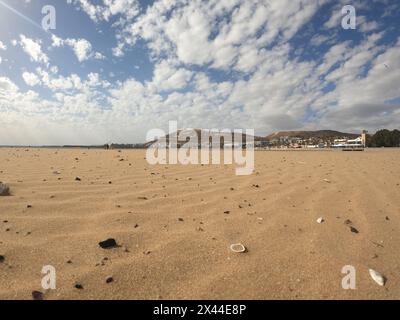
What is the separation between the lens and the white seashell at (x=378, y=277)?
6.59 feet

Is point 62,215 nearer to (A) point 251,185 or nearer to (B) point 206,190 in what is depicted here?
(B) point 206,190

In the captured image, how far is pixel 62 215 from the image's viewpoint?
3.09 m

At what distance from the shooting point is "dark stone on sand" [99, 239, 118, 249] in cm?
242

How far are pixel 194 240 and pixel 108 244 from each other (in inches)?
31.7

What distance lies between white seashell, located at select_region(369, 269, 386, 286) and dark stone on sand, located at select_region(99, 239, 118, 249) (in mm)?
2162

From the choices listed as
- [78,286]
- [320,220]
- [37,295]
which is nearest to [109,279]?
[78,286]

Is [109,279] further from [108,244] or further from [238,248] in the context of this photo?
[238,248]

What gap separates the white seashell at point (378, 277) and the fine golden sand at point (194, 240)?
0.13 ft

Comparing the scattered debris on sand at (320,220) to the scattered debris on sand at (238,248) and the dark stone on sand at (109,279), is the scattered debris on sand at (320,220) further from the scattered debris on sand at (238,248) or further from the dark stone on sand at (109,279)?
the dark stone on sand at (109,279)

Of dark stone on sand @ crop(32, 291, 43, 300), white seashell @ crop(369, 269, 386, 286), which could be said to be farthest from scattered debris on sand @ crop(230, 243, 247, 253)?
dark stone on sand @ crop(32, 291, 43, 300)

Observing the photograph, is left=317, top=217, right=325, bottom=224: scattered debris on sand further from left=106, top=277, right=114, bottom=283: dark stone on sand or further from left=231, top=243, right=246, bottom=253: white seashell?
left=106, top=277, right=114, bottom=283: dark stone on sand
